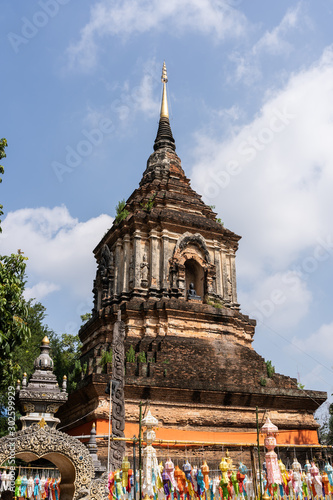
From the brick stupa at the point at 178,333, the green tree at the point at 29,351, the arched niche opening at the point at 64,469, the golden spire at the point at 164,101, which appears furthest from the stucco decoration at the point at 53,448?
the golden spire at the point at 164,101

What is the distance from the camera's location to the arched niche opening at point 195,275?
78.3ft

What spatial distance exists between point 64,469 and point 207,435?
28.9ft

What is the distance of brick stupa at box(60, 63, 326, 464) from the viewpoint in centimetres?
1700

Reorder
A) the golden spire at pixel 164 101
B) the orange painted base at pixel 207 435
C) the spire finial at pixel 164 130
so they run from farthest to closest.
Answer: the golden spire at pixel 164 101 < the spire finial at pixel 164 130 < the orange painted base at pixel 207 435

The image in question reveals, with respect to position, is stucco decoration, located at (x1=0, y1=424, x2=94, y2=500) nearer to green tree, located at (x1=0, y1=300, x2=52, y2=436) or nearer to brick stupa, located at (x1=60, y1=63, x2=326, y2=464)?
brick stupa, located at (x1=60, y1=63, x2=326, y2=464)

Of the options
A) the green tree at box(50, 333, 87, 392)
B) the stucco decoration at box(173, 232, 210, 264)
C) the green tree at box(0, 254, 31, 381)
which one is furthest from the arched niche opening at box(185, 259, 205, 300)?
the green tree at box(0, 254, 31, 381)

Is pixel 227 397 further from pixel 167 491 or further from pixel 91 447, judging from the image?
pixel 91 447

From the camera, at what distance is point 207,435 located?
1692cm

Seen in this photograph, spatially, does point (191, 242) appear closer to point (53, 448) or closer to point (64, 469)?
point (64, 469)

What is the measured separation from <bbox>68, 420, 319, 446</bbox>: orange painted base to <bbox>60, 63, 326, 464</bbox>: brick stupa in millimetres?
36

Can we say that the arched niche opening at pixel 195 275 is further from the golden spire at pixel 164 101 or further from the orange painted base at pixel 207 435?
the golden spire at pixel 164 101

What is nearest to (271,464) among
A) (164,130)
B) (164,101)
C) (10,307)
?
(10,307)

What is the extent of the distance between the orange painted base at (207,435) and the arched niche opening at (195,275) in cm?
770

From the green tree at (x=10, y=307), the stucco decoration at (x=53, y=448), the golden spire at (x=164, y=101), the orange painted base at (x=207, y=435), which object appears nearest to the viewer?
the stucco decoration at (x=53, y=448)
